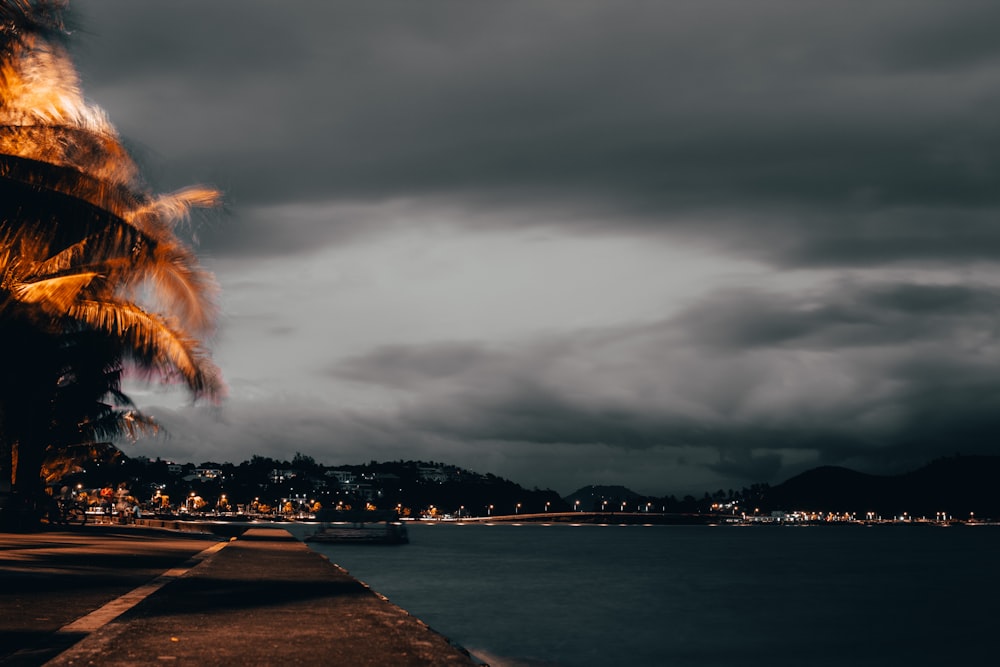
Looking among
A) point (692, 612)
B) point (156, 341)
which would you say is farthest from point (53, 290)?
point (692, 612)

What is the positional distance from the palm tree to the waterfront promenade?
4797mm

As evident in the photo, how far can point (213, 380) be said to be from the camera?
69.6 ft

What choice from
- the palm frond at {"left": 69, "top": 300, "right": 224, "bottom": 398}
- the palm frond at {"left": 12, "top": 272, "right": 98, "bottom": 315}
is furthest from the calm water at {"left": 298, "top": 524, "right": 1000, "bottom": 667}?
the palm frond at {"left": 12, "top": 272, "right": 98, "bottom": 315}

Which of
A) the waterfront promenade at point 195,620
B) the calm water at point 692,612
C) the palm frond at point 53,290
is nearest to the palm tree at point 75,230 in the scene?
the palm frond at point 53,290

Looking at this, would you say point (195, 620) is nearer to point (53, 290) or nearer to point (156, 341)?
point (53, 290)

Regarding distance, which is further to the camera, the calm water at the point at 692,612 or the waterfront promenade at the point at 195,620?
the calm water at the point at 692,612

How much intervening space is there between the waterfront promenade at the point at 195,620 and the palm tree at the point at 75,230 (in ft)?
15.7

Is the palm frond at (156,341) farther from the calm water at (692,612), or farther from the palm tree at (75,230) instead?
the calm water at (692,612)

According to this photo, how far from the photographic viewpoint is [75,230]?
15.2 metres

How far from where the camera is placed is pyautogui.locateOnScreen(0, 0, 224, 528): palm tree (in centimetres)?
1519

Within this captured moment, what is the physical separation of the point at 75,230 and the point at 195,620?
22.9 ft

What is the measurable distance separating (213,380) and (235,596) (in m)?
7.02

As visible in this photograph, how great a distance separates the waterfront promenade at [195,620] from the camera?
927cm

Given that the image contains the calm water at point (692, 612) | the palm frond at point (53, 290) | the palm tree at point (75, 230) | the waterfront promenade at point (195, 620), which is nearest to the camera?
the waterfront promenade at point (195, 620)
